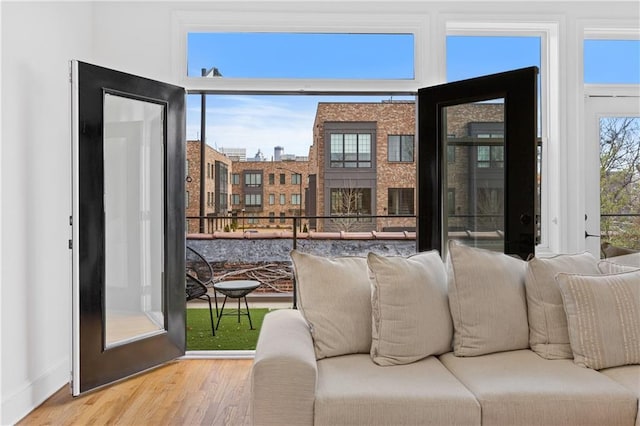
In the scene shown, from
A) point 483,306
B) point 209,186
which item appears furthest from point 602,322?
point 209,186

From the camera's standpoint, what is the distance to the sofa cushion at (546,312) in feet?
7.45

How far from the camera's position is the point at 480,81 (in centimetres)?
338

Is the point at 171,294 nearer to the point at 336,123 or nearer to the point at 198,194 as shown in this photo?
the point at 198,194

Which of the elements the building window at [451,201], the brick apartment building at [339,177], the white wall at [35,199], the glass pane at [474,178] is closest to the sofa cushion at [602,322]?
the glass pane at [474,178]

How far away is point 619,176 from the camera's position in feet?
13.0

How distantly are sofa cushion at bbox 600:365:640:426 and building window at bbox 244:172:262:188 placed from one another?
6706 mm

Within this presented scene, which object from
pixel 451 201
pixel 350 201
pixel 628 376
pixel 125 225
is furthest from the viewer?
pixel 350 201

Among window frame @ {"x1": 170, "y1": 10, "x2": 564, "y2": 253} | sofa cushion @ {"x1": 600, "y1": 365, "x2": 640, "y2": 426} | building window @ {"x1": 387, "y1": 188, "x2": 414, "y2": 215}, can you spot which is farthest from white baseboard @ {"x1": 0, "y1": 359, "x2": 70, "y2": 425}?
building window @ {"x1": 387, "y1": 188, "x2": 414, "y2": 215}

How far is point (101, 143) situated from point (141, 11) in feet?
3.81

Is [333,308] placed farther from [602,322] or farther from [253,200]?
[253,200]

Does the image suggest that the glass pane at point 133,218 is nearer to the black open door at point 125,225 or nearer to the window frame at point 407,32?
the black open door at point 125,225

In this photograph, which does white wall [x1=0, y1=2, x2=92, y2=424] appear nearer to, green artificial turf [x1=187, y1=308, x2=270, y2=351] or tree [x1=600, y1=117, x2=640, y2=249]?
green artificial turf [x1=187, y1=308, x2=270, y2=351]

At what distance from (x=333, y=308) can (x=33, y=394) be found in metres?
1.86

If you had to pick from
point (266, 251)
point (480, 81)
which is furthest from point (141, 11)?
point (266, 251)
